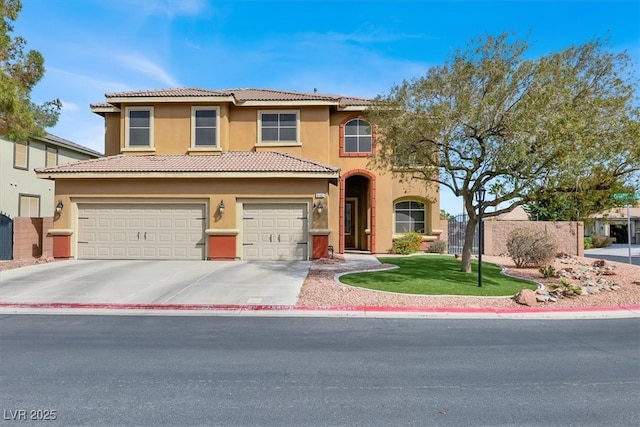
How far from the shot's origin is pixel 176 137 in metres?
19.7

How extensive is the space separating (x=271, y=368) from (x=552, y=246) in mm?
14473

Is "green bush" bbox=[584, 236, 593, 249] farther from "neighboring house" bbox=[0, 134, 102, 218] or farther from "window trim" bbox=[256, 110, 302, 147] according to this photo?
"neighboring house" bbox=[0, 134, 102, 218]

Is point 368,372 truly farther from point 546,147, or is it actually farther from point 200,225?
point 200,225

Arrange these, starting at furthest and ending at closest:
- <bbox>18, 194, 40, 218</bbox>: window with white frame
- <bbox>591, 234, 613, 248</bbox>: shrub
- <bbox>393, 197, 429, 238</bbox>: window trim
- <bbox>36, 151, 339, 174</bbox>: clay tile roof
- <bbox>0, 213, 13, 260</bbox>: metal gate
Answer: <bbox>591, 234, 613, 248</bbox>: shrub → <bbox>18, 194, 40, 218</bbox>: window with white frame → <bbox>393, 197, 429, 238</bbox>: window trim → <bbox>0, 213, 13, 260</bbox>: metal gate → <bbox>36, 151, 339, 174</bbox>: clay tile roof

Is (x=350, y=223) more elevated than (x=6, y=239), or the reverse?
(x=350, y=223)

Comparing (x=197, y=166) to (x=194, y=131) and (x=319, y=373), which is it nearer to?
(x=194, y=131)

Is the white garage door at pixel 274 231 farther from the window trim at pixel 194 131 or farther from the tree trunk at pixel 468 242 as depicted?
the tree trunk at pixel 468 242

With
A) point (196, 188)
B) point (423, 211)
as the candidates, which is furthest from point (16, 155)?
point (423, 211)

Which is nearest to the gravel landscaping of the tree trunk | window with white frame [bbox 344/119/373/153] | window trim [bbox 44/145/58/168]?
the tree trunk

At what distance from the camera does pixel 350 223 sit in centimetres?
2262

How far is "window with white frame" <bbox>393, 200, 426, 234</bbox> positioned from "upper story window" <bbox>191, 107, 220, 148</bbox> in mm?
9715

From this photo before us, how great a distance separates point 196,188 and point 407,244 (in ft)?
33.0

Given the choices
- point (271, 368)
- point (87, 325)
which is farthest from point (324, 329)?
point (87, 325)

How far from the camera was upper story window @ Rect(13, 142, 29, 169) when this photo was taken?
2357cm
